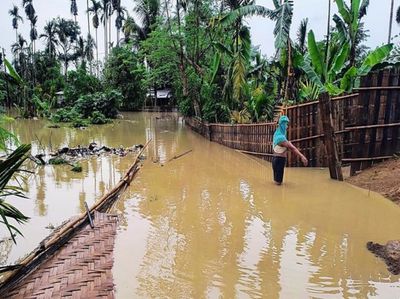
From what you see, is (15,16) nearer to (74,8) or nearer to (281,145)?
(74,8)

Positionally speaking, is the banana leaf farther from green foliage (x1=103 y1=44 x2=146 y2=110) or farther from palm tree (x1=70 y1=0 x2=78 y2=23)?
palm tree (x1=70 y1=0 x2=78 y2=23)

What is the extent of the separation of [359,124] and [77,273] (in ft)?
25.1

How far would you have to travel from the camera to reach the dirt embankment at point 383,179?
8.14 metres

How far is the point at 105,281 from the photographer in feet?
14.3

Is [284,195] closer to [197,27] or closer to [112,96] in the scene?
[197,27]

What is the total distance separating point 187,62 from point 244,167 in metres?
12.2

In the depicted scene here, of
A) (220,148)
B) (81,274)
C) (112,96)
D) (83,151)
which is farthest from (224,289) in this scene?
(112,96)

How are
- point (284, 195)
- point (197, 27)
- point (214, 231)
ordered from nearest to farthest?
point (214, 231), point (284, 195), point (197, 27)

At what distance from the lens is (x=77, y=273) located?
14.9ft

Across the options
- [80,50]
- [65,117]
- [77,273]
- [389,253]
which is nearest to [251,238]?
[389,253]

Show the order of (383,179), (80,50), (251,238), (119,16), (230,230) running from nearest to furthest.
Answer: (251,238)
(230,230)
(383,179)
(119,16)
(80,50)

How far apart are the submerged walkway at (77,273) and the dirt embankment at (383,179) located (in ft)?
18.7

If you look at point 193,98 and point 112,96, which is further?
point 112,96

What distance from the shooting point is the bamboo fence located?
9398 mm
